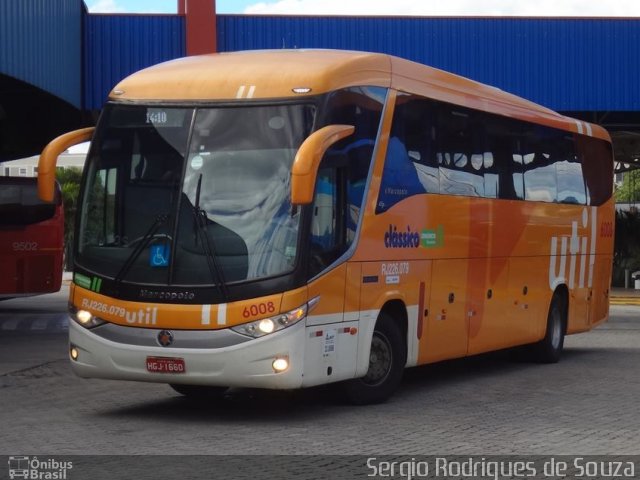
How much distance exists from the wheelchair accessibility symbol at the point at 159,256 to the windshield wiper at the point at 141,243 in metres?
0.09

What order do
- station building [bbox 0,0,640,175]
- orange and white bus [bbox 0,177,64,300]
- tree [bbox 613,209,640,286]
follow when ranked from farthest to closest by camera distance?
tree [bbox 613,209,640,286] → station building [bbox 0,0,640,175] → orange and white bus [bbox 0,177,64,300]

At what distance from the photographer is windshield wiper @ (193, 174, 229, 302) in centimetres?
1062

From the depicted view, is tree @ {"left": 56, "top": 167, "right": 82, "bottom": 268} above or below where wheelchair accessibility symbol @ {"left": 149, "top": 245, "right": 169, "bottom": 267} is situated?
below

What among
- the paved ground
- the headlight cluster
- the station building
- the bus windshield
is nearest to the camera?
the paved ground

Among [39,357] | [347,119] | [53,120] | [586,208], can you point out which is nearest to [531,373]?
[586,208]

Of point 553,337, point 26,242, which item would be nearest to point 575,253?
point 553,337

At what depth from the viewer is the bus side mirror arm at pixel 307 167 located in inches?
395

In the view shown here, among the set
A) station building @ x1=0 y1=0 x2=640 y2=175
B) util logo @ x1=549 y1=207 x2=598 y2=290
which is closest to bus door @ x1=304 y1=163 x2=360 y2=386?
util logo @ x1=549 y1=207 x2=598 y2=290

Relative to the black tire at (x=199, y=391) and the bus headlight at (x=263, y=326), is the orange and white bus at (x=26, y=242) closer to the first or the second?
the black tire at (x=199, y=391)

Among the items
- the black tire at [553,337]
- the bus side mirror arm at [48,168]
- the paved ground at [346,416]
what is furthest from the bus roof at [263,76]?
the black tire at [553,337]

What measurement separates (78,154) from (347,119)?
116 m

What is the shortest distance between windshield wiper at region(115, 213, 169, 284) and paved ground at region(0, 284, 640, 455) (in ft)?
4.29

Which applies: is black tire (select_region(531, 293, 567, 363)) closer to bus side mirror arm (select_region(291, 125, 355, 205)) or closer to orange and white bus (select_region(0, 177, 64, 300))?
bus side mirror arm (select_region(291, 125, 355, 205))

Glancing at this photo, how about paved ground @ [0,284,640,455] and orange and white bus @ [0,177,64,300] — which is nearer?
paved ground @ [0,284,640,455]
